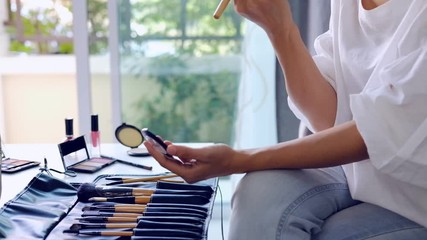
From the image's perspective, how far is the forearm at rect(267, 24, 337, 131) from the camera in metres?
1.01

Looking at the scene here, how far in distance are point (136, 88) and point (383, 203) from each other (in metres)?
1.17

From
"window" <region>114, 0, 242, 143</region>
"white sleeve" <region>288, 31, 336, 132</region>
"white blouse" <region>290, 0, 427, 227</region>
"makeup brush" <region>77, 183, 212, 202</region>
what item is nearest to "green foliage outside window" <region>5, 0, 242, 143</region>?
"window" <region>114, 0, 242, 143</region>

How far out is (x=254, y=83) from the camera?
5.74 feet

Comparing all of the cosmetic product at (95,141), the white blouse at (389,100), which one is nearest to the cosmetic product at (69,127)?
the cosmetic product at (95,141)

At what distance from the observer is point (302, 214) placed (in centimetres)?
77

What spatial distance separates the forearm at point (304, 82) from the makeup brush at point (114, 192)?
0.27 m

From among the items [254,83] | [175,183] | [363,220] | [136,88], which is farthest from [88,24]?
[363,220]

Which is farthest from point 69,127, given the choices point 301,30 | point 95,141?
point 301,30

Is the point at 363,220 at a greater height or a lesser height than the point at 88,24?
lesser

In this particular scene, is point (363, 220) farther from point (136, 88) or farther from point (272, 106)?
point (136, 88)

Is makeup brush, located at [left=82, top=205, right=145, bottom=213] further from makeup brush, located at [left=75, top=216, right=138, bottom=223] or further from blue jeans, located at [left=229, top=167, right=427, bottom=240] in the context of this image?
blue jeans, located at [left=229, top=167, right=427, bottom=240]

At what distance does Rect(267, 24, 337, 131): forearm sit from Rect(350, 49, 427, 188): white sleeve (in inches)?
9.1

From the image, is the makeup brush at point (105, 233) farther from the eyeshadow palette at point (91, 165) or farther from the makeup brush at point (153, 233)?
the eyeshadow palette at point (91, 165)

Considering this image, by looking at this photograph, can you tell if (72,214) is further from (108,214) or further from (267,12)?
(267,12)
